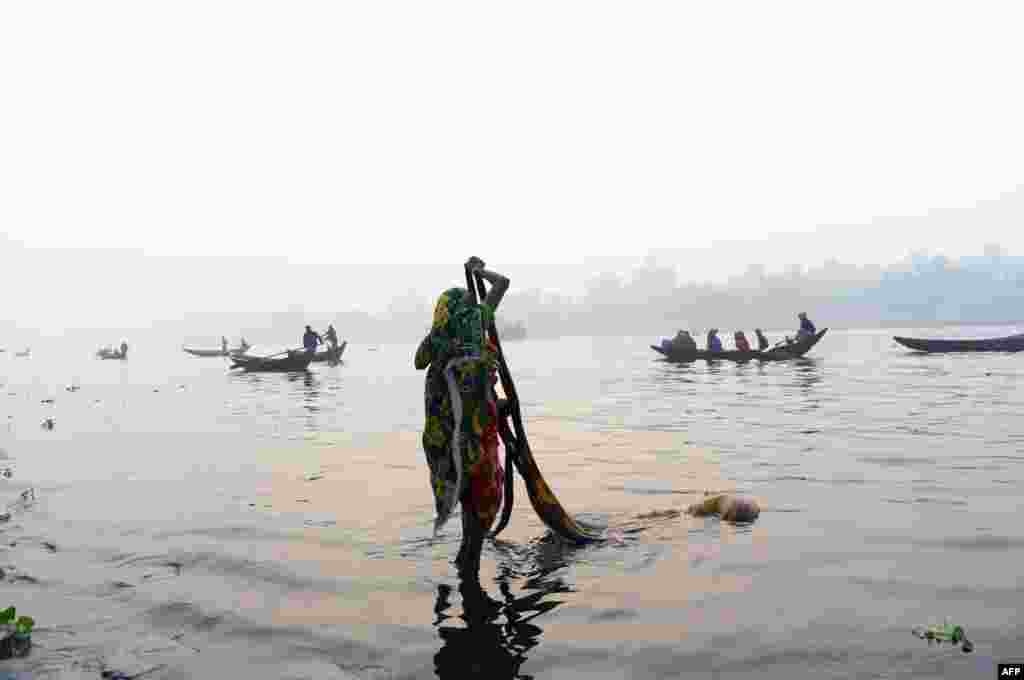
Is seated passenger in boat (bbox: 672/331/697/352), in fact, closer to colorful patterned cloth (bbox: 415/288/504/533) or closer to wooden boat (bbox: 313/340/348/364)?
wooden boat (bbox: 313/340/348/364)

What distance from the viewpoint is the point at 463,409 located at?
5.82m

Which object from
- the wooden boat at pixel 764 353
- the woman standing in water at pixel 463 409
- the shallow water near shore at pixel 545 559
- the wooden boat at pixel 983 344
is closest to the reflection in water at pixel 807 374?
the wooden boat at pixel 764 353

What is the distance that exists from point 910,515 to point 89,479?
1074cm

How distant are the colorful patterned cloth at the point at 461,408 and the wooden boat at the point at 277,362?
3513 centimetres

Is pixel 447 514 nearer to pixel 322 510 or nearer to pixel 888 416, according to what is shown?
pixel 322 510

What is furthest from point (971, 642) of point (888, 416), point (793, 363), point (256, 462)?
point (793, 363)

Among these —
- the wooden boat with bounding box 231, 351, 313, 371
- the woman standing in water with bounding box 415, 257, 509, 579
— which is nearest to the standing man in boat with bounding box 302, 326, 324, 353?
the wooden boat with bounding box 231, 351, 313, 371

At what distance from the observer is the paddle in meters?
6.17

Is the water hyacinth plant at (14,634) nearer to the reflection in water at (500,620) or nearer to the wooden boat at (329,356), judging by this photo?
the reflection in water at (500,620)

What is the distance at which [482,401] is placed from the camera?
588cm

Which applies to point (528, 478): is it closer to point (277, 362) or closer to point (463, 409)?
point (463, 409)

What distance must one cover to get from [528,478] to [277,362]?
35770 millimetres

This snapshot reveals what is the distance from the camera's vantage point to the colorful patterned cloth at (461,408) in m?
5.77

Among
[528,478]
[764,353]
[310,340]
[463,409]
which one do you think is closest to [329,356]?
[310,340]
